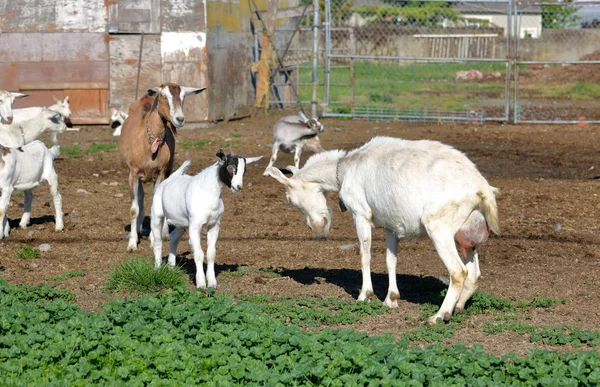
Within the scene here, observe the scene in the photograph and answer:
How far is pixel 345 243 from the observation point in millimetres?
11375

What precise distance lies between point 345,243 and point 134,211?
2713 mm

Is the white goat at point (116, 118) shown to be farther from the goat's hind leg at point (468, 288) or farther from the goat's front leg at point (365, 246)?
the goat's hind leg at point (468, 288)

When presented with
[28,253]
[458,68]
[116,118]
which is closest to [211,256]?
[28,253]

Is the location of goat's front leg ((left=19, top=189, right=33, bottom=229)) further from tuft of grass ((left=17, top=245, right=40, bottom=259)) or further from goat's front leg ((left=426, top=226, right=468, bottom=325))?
goat's front leg ((left=426, top=226, right=468, bottom=325))

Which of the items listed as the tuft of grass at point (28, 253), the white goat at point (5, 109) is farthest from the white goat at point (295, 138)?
the tuft of grass at point (28, 253)

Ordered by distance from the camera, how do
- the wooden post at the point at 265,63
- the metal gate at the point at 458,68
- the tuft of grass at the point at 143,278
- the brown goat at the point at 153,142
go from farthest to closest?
the wooden post at the point at 265,63 → the metal gate at the point at 458,68 → the brown goat at the point at 153,142 → the tuft of grass at the point at 143,278

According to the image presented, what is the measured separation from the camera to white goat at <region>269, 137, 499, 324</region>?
8.00m

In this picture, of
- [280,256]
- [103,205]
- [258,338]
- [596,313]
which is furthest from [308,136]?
[258,338]

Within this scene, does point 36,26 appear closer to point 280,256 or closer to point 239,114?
point 239,114

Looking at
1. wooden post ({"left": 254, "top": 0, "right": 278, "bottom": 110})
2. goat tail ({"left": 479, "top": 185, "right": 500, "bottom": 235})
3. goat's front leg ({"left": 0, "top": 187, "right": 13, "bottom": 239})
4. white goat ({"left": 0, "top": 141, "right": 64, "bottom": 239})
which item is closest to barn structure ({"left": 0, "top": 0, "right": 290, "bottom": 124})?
wooden post ({"left": 254, "top": 0, "right": 278, "bottom": 110})

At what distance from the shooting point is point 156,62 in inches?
867

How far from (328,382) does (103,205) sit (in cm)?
847

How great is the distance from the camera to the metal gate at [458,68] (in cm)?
2333

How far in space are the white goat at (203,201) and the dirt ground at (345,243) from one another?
0.43 meters
